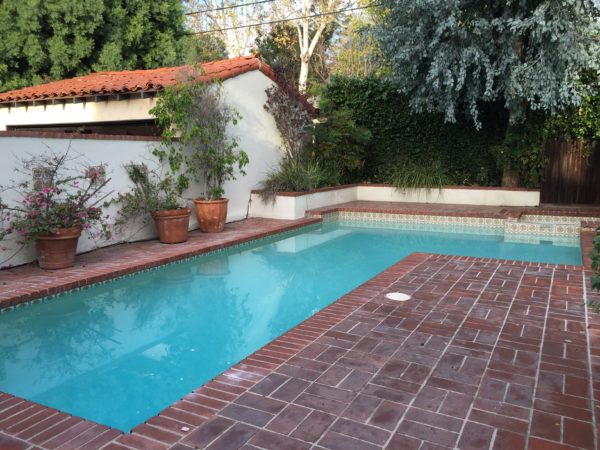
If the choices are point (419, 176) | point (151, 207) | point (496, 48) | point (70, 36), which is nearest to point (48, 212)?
point (151, 207)

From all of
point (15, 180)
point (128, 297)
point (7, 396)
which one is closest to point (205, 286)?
point (128, 297)

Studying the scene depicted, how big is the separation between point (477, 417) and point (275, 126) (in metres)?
9.65

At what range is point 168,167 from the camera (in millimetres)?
8633

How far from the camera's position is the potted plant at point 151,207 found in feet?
25.5

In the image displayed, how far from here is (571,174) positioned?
12.2m

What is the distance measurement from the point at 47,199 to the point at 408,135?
9912 millimetres

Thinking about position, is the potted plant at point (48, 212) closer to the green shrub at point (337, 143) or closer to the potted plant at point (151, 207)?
the potted plant at point (151, 207)

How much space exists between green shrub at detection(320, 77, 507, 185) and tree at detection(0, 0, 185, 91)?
6.38 metres

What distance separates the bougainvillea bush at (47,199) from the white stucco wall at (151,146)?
0.13 metres

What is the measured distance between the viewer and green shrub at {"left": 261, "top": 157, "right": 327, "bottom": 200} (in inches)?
427

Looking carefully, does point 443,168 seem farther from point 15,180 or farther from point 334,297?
point 15,180

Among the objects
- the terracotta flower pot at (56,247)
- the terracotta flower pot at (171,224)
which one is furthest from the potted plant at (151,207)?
the terracotta flower pot at (56,247)

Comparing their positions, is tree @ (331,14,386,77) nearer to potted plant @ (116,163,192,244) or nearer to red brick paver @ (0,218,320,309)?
red brick paver @ (0,218,320,309)

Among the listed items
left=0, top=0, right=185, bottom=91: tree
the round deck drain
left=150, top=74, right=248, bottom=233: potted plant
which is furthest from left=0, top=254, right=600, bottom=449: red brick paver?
left=0, top=0, right=185, bottom=91: tree
